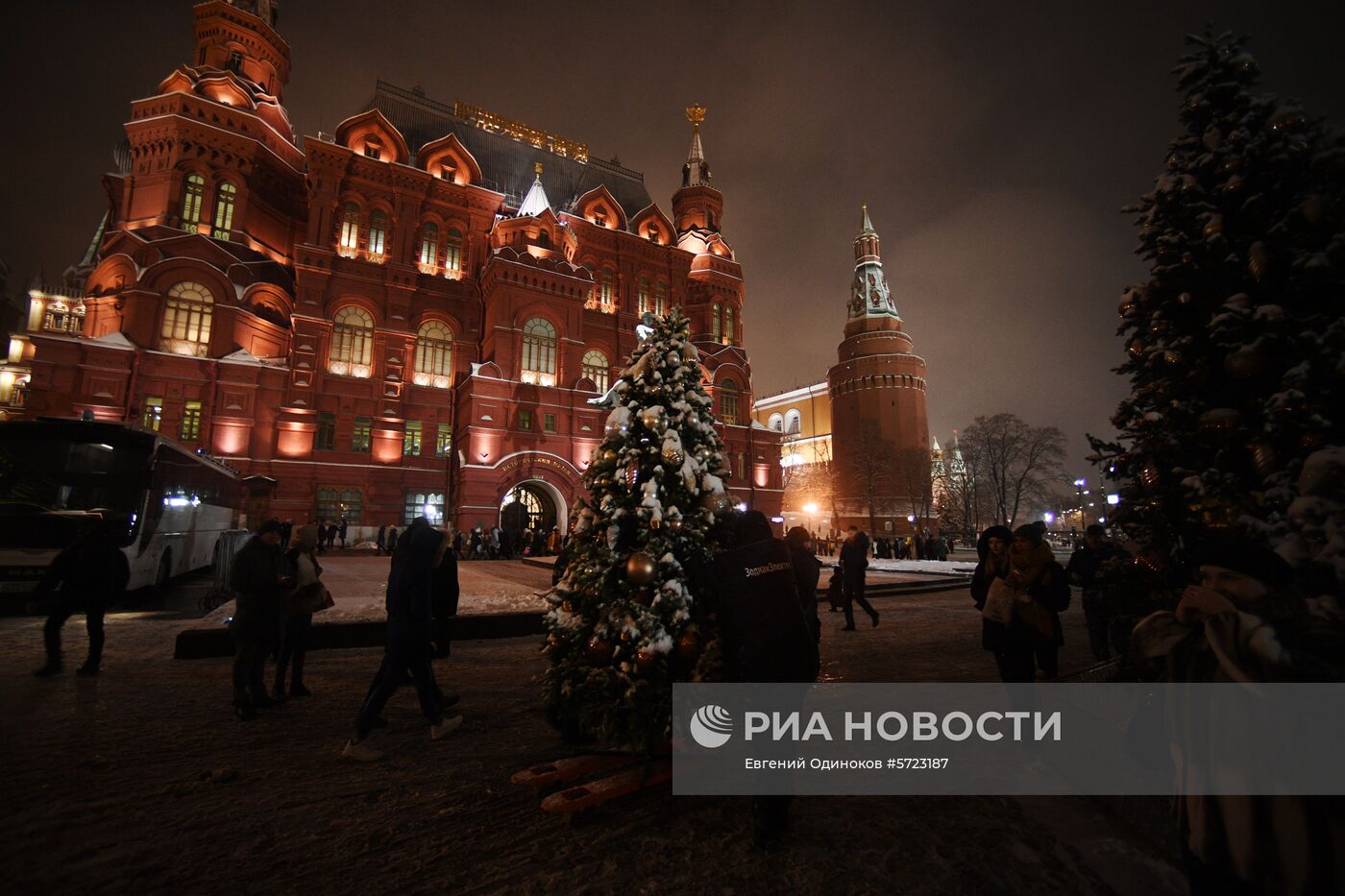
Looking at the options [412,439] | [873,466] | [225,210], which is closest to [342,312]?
[412,439]

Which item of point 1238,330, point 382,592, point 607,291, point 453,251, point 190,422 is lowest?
point 382,592

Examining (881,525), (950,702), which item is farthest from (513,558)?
(881,525)

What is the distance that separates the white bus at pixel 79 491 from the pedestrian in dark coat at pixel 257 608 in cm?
526

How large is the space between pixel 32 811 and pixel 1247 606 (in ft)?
20.1

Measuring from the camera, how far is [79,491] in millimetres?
9930

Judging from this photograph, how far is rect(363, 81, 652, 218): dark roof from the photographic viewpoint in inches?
1427

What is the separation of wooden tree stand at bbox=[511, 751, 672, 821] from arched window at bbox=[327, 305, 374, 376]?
3021 cm

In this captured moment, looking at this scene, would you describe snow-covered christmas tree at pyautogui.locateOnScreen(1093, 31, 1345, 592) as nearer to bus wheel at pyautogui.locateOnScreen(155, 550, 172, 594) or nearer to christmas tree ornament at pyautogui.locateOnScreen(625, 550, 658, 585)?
christmas tree ornament at pyautogui.locateOnScreen(625, 550, 658, 585)

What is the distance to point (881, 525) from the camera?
2147 inches

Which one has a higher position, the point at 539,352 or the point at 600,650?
the point at 539,352

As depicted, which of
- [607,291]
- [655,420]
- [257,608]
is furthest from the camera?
[607,291]

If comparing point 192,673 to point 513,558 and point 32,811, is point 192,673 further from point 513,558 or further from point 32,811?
point 513,558

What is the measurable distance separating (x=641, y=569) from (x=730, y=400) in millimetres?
34575

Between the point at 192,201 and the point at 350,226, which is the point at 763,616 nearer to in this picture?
the point at 350,226
